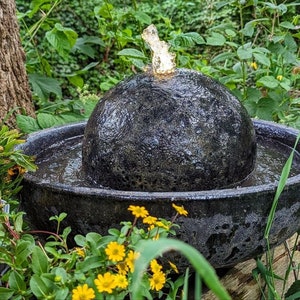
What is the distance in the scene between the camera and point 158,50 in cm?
242

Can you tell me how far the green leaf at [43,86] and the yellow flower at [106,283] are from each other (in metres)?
2.70

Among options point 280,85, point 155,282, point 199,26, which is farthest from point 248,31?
point 199,26

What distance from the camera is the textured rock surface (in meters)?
2.18

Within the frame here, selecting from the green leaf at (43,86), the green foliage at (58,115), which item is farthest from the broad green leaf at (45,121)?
the green leaf at (43,86)

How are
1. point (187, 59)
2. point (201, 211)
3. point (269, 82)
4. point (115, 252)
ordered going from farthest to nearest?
1. point (187, 59)
2. point (269, 82)
3. point (201, 211)
4. point (115, 252)

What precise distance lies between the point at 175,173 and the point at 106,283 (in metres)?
0.75

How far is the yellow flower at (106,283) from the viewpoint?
148 centimetres

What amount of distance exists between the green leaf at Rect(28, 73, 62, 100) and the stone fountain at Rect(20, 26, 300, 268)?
1660mm

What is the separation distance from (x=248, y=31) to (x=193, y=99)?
1.61 meters

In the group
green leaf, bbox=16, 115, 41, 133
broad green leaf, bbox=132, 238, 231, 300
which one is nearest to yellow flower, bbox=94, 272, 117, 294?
broad green leaf, bbox=132, 238, 231, 300

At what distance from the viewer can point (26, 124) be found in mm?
3289

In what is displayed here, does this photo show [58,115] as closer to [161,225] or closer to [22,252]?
[22,252]

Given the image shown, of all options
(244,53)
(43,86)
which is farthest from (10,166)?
(43,86)

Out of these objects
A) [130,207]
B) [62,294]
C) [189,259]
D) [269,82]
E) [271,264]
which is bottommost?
[271,264]
